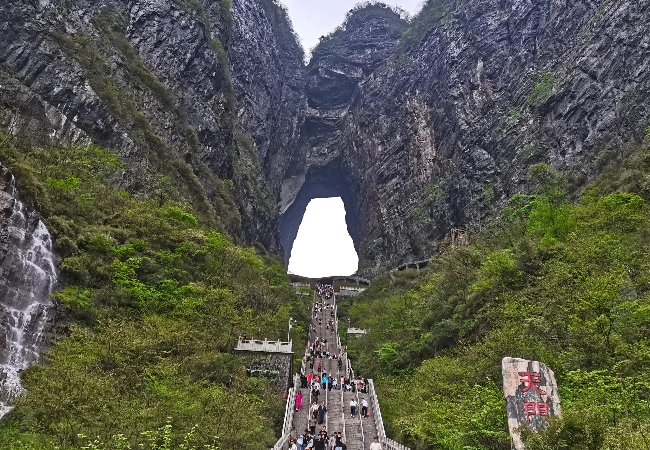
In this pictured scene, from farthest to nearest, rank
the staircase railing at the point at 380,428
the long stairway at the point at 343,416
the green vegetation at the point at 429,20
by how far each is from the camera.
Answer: the green vegetation at the point at 429,20, the long stairway at the point at 343,416, the staircase railing at the point at 380,428

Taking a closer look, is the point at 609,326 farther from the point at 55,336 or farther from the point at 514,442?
the point at 55,336

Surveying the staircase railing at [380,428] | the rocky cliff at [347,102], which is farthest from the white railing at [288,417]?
the rocky cliff at [347,102]

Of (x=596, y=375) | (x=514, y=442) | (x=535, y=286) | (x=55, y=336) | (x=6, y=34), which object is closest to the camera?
(x=514, y=442)

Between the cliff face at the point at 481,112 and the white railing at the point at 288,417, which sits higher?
the cliff face at the point at 481,112

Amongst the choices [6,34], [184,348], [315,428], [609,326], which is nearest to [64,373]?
[184,348]

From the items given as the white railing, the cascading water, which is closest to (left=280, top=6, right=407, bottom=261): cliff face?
the white railing

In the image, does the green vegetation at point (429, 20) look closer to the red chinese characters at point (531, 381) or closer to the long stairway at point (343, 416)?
the long stairway at point (343, 416)

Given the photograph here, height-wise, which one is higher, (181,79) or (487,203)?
(181,79)

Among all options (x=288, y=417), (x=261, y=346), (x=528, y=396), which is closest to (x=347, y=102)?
(x=261, y=346)
